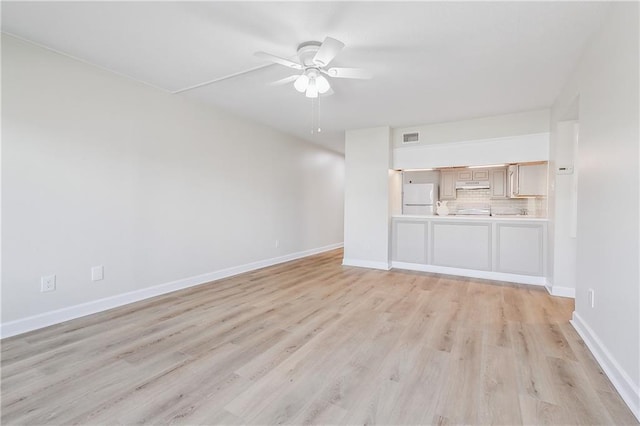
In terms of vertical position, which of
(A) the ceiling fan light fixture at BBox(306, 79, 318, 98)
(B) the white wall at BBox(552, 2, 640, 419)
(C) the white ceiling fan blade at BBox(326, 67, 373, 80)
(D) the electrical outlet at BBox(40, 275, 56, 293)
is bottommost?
(D) the electrical outlet at BBox(40, 275, 56, 293)

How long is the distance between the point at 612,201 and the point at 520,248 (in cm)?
251

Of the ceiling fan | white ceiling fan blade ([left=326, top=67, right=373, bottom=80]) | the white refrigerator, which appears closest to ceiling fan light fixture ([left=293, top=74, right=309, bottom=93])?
the ceiling fan

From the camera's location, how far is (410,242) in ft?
15.9

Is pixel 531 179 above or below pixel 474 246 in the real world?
above

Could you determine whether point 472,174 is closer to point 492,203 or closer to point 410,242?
point 492,203

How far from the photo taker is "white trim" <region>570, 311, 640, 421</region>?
4.86 ft

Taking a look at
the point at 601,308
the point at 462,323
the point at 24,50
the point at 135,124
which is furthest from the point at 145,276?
the point at 601,308

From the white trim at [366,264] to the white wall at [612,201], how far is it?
2635 millimetres

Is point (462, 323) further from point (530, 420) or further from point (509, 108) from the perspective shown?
point (509, 108)

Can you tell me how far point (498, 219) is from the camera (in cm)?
416

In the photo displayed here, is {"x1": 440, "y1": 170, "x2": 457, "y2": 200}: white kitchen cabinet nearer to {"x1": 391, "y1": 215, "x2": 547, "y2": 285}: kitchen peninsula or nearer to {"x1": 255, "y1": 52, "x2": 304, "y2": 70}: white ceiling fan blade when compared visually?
{"x1": 391, "y1": 215, "x2": 547, "y2": 285}: kitchen peninsula

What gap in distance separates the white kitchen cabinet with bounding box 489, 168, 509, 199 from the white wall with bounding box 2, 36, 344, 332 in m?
4.32

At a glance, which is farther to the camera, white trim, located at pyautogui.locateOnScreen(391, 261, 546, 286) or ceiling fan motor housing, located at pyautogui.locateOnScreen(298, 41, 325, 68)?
white trim, located at pyautogui.locateOnScreen(391, 261, 546, 286)

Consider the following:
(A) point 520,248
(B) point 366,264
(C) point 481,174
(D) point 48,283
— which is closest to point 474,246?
(A) point 520,248
